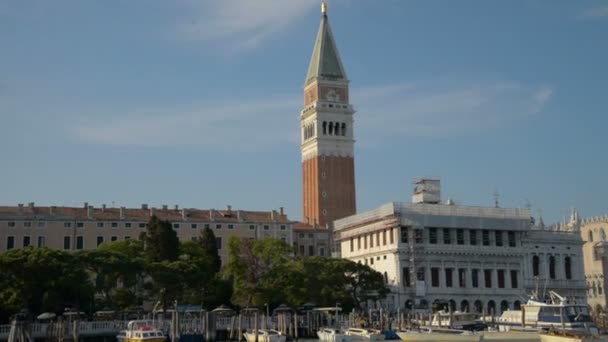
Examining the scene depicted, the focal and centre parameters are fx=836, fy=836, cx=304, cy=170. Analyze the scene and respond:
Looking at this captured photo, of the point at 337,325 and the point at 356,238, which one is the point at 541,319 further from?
the point at 356,238

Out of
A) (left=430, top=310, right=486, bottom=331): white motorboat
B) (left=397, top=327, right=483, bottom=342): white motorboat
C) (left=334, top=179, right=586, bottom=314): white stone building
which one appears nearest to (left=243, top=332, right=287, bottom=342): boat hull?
(left=397, top=327, right=483, bottom=342): white motorboat

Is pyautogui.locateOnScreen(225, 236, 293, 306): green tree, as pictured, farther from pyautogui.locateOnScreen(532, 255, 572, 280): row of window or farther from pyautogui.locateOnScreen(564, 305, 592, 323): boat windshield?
pyautogui.locateOnScreen(532, 255, 572, 280): row of window

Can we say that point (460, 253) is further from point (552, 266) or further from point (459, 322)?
point (459, 322)

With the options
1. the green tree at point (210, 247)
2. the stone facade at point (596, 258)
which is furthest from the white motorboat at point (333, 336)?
the stone facade at point (596, 258)

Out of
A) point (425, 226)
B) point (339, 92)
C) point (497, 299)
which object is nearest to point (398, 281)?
point (425, 226)

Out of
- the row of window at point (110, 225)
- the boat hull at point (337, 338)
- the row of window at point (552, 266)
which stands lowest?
the boat hull at point (337, 338)

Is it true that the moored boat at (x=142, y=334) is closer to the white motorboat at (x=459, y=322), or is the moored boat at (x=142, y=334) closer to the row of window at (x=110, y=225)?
the white motorboat at (x=459, y=322)
